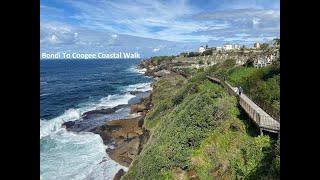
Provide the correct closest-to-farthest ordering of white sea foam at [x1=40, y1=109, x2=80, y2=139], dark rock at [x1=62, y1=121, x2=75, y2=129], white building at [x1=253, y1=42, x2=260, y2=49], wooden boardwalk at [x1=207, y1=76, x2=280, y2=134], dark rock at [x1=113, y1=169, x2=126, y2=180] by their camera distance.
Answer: wooden boardwalk at [x1=207, y1=76, x2=280, y2=134] < dark rock at [x1=113, y1=169, x2=126, y2=180] < white sea foam at [x1=40, y1=109, x2=80, y2=139] < dark rock at [x1=62, y1=121, x2=75, y2=129] < white building at [x1=253, y1=42, x2=260, y2=49]

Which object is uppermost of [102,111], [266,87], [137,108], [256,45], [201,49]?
[201,49]

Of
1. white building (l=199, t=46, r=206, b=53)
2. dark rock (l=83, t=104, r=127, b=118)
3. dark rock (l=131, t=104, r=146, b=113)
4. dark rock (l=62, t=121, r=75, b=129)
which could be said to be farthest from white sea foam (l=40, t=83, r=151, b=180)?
white building (l=199, t=46, r=206, b=53)

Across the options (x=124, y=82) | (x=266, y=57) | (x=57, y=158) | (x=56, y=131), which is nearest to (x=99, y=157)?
(x=57, y=158)

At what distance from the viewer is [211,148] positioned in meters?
11.5

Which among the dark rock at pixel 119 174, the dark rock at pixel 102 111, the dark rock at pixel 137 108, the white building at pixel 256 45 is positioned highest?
the white building at pixel 256 45

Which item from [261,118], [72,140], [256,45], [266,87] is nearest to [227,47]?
[256,45]

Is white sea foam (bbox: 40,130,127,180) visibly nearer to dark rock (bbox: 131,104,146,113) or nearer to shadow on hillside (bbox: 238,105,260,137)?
dark rock (bbox: 131,104,146,113)

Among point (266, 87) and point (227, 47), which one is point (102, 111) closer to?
point (266, 87)

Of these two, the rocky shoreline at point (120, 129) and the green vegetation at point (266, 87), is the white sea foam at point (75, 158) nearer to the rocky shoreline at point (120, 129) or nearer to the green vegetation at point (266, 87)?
the rocky shoreline at point (120, 129)

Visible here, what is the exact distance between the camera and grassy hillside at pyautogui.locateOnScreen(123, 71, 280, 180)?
9.72m

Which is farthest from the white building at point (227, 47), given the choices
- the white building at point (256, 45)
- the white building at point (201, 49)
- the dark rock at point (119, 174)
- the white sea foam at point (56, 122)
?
the dark rock at point (119, 174)

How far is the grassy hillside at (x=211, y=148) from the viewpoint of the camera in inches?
383
